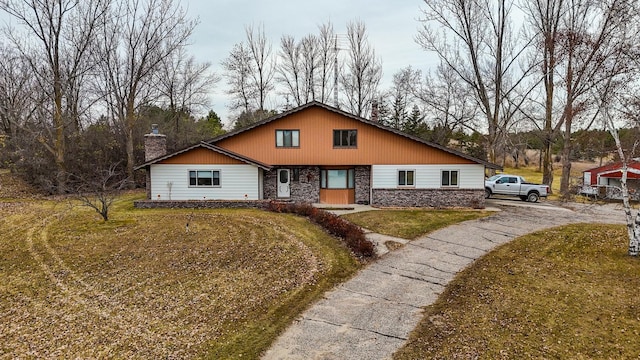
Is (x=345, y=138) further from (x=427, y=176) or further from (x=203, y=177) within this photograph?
(x=203, y=177)

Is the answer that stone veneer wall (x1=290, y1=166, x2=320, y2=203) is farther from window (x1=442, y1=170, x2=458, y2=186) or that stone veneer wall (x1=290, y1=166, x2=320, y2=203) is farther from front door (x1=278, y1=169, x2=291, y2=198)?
window (x1=442, y1=170, x2=458, y2=186)

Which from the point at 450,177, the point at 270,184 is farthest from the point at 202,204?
the point at 450,177

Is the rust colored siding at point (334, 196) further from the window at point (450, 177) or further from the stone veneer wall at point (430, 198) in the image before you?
the window at point (450, 177)

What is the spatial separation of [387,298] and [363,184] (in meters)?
13.5

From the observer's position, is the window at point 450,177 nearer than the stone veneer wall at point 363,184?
Yes

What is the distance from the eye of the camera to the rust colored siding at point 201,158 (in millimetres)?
20547

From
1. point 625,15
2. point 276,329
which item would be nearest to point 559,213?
point 625,15

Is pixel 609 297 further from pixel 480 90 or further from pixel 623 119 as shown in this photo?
pixel 480 90

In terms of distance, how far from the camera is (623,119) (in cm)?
1146

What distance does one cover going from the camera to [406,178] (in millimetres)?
21312

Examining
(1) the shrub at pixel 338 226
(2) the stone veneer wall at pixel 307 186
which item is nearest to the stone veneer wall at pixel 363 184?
(2) the stone veneer wall at pixel 307 186

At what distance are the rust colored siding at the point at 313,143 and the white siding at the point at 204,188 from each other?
57.3 inches

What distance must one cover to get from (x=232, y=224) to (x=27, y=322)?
27.6 ft

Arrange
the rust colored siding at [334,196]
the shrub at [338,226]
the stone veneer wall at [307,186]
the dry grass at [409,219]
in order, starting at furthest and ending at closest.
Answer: the rust colored siding at [334,196] → the stone veneer wall at [307,186] → the dry grass at [409,219] → the shrub at [338,226]
